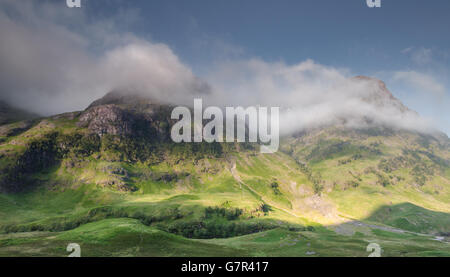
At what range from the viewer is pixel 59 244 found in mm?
53250

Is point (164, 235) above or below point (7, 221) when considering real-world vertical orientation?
above

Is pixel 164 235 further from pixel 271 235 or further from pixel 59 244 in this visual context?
pixel 271 235

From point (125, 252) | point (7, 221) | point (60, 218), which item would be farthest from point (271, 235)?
point (7, 221)
